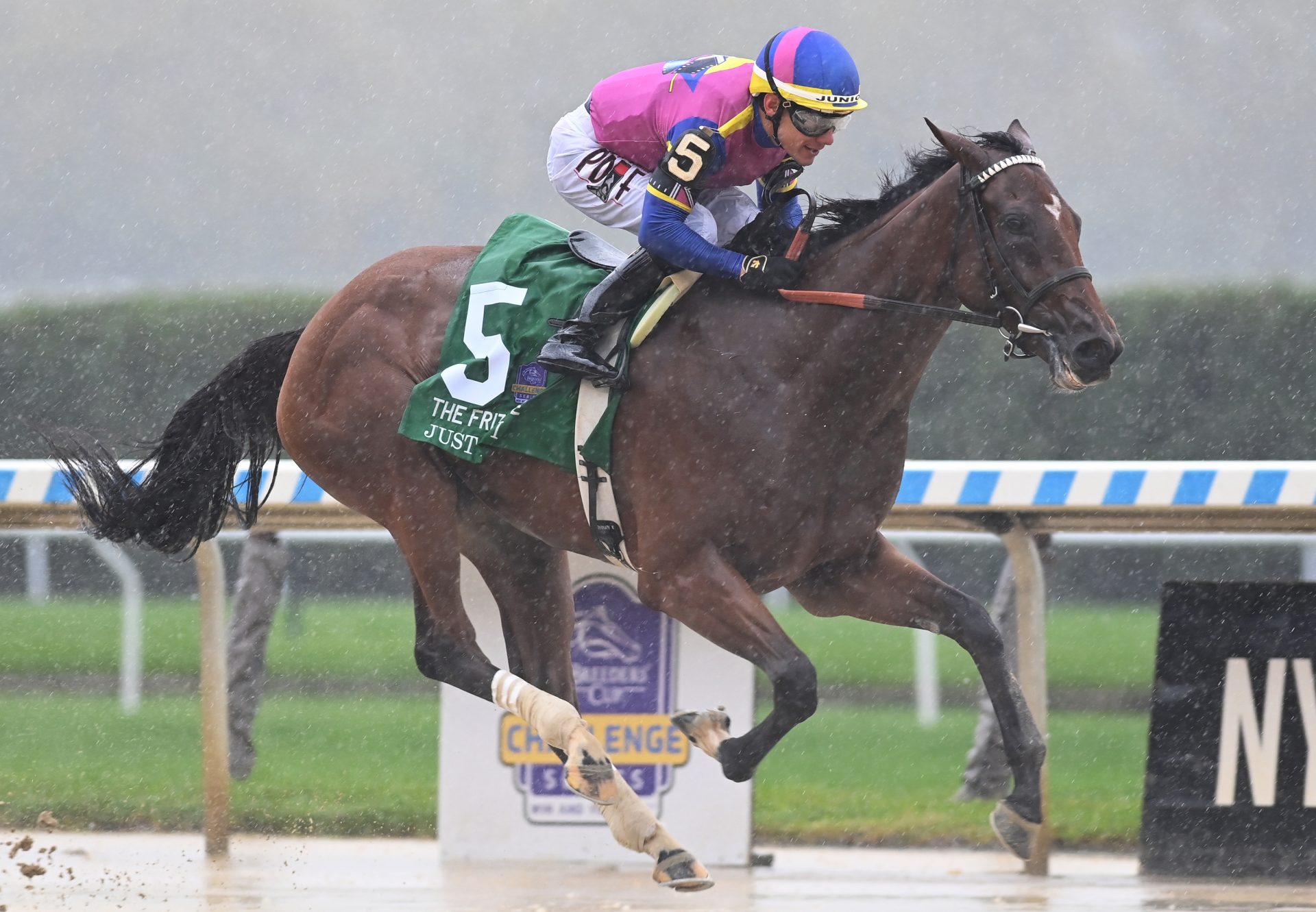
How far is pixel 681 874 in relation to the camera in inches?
133

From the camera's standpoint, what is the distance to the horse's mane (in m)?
3.44

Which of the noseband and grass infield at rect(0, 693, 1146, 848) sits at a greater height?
the noseband

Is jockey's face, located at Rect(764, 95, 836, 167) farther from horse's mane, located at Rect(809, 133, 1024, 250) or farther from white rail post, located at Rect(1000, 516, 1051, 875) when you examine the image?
white rail post, located at Rect(1000, 516, 1051, 875)

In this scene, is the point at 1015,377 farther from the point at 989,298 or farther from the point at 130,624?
the point at 989,298

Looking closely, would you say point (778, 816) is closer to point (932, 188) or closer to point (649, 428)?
point (649, 428)

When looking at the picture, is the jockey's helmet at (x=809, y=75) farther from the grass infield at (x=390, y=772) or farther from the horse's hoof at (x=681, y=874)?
the grass infield at (x=390, y=772)

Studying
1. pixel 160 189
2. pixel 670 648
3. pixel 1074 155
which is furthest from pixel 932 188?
pixel 160 189

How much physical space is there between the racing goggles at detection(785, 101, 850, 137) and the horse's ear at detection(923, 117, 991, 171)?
0.21 m

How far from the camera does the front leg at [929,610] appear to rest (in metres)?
3.42

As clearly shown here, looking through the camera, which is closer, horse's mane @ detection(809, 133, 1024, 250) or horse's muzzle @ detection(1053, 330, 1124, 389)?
horse's muzzle @ detection(1053, 330, 1124, 389)

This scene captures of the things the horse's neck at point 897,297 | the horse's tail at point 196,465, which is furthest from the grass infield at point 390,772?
the horse's neck at point 897,297

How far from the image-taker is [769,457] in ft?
11.0

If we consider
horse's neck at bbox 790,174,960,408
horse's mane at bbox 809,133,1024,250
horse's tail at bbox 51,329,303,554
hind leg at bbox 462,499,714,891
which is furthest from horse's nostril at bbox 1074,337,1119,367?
horse's tail at bbox 51,329,303,554

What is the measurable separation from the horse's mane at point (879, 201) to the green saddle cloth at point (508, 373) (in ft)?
1.73
